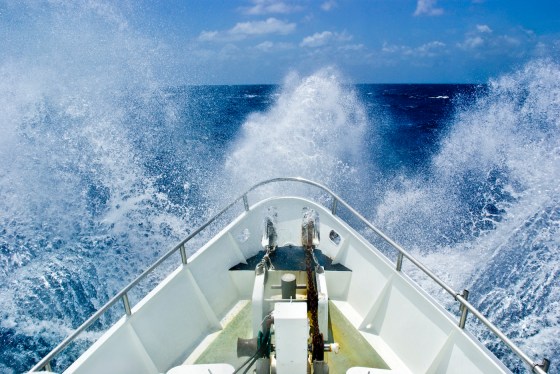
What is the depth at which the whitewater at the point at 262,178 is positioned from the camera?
8.25 meters

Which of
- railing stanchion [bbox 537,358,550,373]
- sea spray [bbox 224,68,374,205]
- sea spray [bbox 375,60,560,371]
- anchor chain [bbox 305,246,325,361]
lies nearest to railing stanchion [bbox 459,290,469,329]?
railing stanchion [bbox 537,358,550,373]

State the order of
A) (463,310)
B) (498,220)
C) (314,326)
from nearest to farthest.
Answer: (463,310) → (314,326) → (498,220)

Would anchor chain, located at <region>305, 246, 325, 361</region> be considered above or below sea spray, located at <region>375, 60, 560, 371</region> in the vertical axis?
above

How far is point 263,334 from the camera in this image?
3148mm

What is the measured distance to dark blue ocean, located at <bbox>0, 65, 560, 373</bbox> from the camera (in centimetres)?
822

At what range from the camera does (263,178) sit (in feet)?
57.1

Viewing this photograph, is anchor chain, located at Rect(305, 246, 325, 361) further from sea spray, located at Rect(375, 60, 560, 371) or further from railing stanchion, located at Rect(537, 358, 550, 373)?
sea spray, located at Rect(375, 60, 560, 371)

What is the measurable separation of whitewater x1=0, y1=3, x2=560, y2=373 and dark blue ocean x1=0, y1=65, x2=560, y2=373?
2.4 inches

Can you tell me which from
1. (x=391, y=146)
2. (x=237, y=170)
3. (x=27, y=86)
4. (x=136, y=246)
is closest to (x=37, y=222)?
(x=136, y=246)

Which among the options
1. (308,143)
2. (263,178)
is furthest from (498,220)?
(308,143)

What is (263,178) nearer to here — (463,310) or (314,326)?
(314,326)

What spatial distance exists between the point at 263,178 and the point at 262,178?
196 mm

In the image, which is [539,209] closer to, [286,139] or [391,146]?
[286,139]

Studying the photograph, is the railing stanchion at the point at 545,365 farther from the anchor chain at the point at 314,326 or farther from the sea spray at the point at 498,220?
the sea spray at the point at 498,220
